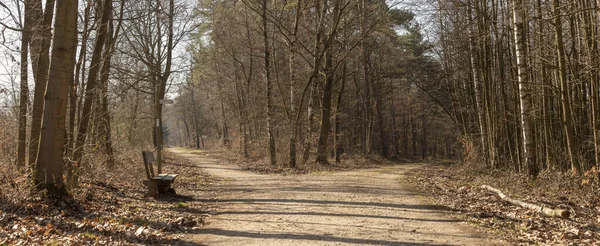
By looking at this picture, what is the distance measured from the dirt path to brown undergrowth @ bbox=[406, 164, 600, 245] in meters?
0.56

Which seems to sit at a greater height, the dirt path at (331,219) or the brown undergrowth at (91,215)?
the brown undergrowth at (91,215)

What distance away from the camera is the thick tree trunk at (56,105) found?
7.87m

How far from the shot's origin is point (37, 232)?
629 cm

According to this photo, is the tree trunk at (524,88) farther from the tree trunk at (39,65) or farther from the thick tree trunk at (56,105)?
the tree trunk at (39,65)

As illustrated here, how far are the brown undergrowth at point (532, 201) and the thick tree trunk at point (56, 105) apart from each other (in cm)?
742

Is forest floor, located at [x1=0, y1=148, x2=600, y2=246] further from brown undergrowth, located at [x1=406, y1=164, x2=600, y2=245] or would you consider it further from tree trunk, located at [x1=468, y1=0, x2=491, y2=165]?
tree trunk, located at [x1=468, y1=0, x2=491, y2=165]

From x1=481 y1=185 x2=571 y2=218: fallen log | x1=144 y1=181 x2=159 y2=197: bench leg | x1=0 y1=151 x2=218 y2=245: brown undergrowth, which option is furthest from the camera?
x1=144 y1=181 x2=159 y2=197: bench leg

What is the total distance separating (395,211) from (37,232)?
6101 mm

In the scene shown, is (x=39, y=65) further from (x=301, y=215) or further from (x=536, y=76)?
(x=536, y=76)

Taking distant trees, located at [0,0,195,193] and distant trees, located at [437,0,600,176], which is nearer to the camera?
distant trees, located at [0,0,195,193]

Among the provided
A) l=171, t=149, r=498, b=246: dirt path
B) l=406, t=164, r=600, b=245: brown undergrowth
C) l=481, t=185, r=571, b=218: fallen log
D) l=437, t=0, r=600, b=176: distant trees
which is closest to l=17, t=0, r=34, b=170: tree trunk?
l=171, t=149, r=498, b=246: dirt path

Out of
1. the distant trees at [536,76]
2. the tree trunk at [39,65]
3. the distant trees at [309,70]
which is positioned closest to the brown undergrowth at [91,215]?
the tree trunk at [39,65]

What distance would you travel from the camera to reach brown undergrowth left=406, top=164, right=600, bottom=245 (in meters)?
6.55

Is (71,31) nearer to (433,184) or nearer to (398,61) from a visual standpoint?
(433,184)
